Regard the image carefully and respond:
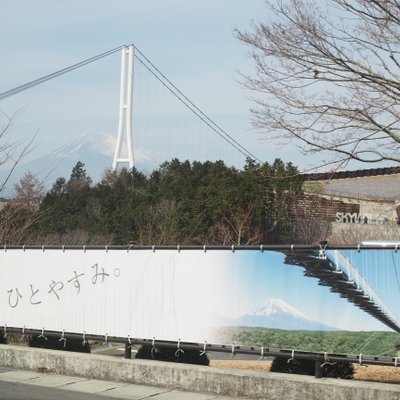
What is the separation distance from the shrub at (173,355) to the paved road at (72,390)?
58cm

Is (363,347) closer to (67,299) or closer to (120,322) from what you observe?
(120,322)

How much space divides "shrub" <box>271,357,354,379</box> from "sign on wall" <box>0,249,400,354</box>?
45 cm

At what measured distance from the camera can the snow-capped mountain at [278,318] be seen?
8398mm

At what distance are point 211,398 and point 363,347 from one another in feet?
6.44

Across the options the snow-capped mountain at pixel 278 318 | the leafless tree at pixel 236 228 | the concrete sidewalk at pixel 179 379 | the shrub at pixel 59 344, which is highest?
the leafless tree at pixel 236 228

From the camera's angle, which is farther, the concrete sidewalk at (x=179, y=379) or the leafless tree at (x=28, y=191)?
the leafless tree at (x=28, y=191)

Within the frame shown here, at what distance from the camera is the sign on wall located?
8.10 meters

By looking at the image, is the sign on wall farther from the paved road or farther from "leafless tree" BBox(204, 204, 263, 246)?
"leafless tree" BBox(204, 204, 263, 246)

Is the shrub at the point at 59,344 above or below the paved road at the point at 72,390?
Answer: above

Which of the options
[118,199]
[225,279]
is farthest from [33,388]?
[118,199]

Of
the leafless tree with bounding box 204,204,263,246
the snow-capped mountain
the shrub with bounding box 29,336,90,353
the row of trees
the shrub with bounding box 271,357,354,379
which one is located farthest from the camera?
the leafless tree with bounding box 204,204,263,246

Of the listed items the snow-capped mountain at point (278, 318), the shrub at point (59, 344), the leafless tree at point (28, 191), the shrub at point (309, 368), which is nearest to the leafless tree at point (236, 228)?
the leafless tree at point (28, 191)

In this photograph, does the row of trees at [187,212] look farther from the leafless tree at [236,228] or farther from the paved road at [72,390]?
the paved road at [72,390]

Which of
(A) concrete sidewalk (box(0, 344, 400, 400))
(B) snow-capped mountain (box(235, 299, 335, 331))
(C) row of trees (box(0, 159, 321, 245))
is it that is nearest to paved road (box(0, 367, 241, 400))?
(A) concrete sidewalk (box(0, 344, 400, 400))
